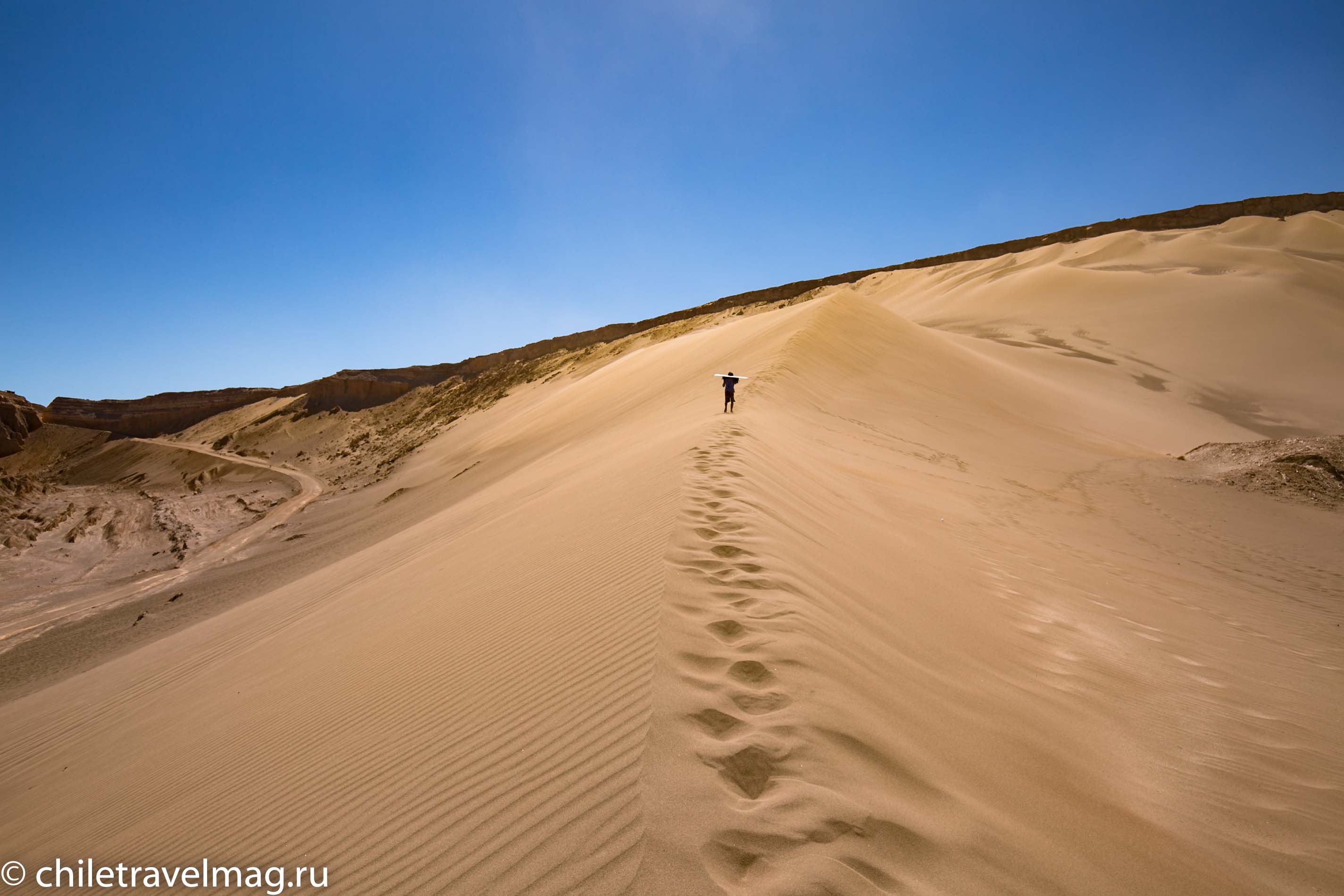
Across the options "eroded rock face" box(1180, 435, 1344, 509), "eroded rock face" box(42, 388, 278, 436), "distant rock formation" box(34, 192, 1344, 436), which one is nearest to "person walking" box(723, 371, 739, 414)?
"eroded rock face" box(1180, 435, 1344, 509)

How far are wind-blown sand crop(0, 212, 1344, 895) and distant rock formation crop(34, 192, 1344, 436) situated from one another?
35728 millimetres

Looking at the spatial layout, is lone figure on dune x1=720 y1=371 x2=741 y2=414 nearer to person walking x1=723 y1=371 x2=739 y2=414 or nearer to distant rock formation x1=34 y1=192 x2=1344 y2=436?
person walking x1=723 y1=371 x2=739 y2=414

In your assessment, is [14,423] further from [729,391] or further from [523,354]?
[729,391]

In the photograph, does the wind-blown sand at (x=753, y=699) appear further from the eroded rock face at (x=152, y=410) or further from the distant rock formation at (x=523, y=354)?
the eroded rock face at (x=152, y=410)

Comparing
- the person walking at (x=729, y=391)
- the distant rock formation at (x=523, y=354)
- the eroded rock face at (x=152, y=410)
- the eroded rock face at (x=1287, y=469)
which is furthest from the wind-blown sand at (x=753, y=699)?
the eroded rock face at (x=152, y=410)

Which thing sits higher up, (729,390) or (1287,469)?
(729,390)

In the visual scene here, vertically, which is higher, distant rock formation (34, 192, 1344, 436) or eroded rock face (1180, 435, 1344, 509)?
distant rock formation (34, 192, 1344, 436)

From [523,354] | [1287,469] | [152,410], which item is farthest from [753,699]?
[152,410]

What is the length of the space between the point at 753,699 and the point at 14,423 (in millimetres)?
51790

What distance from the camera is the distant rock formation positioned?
142 ft

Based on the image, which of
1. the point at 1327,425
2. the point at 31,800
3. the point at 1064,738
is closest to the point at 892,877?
the point at 1064,738

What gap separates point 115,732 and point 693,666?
17.1 feet

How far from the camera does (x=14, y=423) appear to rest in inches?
1458

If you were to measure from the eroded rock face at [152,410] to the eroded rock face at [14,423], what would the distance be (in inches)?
152
